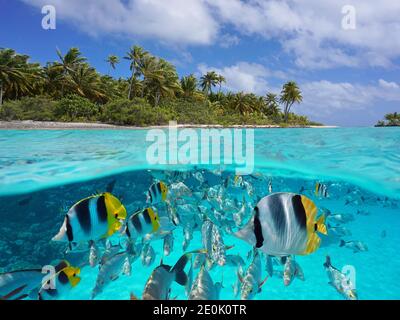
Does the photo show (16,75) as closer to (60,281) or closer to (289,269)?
(60,281)

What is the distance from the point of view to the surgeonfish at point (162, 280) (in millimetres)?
2914

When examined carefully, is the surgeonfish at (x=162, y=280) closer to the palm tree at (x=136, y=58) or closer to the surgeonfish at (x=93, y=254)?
the surgeonfish at (x=93, y=254)

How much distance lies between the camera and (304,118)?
81.1 m

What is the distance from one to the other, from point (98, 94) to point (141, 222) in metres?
48.3

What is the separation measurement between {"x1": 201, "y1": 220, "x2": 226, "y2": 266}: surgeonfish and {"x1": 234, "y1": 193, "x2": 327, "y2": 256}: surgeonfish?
177 cm

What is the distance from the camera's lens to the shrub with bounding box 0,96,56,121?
3186cm

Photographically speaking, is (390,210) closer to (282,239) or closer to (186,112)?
(282,239)

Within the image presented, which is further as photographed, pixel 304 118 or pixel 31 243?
pixel 304 118

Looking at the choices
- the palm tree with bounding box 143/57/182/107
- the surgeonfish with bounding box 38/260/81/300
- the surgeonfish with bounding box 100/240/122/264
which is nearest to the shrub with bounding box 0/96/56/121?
the palm tree with bounding box 143/57/182/107

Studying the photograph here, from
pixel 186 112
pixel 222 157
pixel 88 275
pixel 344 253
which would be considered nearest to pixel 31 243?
pixel 88 275

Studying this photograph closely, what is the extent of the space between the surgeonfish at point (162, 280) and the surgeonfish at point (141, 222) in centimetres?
70

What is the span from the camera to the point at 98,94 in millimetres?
47938

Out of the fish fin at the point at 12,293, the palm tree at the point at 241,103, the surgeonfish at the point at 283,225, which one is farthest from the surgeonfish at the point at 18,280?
the palm tree at the point at 241,103
